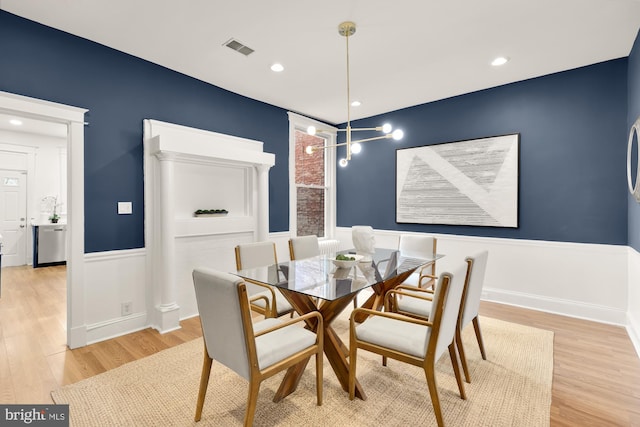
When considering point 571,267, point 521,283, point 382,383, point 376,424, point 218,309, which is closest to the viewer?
point 218,309

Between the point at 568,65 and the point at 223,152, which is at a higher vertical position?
the point at 568,65

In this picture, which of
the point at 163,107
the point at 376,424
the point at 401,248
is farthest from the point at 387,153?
→ the point at 376,424

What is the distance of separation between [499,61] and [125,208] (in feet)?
13.4

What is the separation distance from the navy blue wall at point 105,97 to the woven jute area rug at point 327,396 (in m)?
1.40

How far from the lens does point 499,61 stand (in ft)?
10.6

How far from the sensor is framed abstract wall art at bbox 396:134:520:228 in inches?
152

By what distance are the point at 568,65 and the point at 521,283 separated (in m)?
2.52

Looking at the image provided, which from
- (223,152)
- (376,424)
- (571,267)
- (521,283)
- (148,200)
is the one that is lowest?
(376,424)

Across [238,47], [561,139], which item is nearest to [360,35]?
[238,47]

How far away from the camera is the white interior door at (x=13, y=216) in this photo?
604 cm

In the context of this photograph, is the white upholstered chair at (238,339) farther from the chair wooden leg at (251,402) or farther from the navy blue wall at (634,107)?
the navy blue wall at (634,107)

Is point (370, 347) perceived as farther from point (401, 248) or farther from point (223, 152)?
point (223, 152)

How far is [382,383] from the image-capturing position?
2.19 m

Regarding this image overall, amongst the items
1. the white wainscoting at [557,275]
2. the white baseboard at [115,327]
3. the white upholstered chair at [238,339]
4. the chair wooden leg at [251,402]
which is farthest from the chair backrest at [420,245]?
the white baseboard at [115,327]
